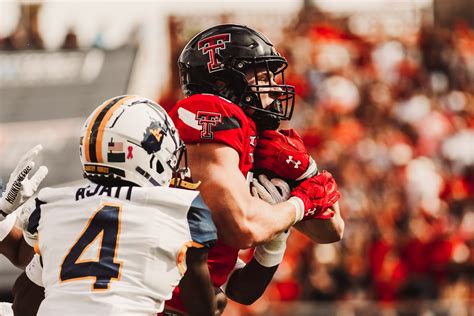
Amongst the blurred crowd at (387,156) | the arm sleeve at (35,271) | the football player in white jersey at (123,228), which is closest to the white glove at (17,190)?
the arm sleeve at (35,271)

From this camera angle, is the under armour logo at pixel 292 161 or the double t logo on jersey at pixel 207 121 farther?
the under armour logo at pixel 292 161

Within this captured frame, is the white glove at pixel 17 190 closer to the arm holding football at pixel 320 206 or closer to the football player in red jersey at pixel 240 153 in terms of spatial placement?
the football player in red jersey at pixel 240 153

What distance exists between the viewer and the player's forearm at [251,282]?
169 inches

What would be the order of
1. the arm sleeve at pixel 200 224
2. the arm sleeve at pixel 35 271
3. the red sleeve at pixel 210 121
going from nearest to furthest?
the arm sleeve at pixel 200 224 < the arm sleeve at pixel 35 271 < the red sleeve at pixel 210 121

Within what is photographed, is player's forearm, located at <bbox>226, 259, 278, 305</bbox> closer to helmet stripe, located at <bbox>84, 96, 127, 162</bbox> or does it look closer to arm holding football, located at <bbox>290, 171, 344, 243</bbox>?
arm holding football, located at <bbox>290, 171, 344, 243</bbox>

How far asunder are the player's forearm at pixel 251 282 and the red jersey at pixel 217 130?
26 centimetres

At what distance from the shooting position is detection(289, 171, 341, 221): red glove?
3.91 meters

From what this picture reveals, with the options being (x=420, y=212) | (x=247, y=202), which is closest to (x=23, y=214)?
(x=247, y=202)

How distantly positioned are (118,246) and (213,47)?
124 cm

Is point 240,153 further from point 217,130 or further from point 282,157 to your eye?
point 282,157

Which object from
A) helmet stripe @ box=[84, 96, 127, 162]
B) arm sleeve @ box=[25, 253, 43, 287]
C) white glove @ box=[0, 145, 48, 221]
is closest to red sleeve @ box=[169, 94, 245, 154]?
helmet stripe @ box=[84, 96, 127, 162]

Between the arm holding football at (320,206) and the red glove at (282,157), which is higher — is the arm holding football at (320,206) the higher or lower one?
the lower one

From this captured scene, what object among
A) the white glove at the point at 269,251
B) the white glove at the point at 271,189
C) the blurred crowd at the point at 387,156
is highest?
the white glove at the point at 271,189

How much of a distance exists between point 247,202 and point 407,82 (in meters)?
9.47
